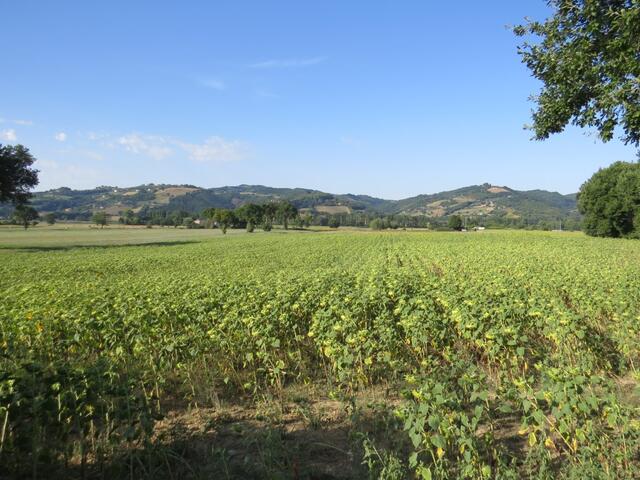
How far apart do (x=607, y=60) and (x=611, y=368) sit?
686 cm

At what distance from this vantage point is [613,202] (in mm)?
60781

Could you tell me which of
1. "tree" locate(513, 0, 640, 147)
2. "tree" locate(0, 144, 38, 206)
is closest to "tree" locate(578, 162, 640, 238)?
"tree" locate(513, 0, 640, 147)

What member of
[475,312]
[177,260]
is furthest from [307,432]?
[177,260]

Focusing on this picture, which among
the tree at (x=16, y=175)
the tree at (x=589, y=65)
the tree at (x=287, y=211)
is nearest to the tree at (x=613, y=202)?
the tree at (x=589, y=65)

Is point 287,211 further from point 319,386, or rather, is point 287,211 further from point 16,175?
point 319,386

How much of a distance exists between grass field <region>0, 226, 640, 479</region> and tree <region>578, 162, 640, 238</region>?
61.4m

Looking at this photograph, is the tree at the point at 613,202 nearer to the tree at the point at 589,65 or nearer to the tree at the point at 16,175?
the tree at the point at 589,65

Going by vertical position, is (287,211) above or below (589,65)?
below

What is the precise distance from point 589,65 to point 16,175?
164ft

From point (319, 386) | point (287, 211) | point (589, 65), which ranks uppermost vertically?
point (589, 65)

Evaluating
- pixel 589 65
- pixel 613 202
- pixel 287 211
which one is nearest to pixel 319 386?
pixel 589 65

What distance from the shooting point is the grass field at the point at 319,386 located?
12.9 ft

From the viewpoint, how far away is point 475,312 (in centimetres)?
713

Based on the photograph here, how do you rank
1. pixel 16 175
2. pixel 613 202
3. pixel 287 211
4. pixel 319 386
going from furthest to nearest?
pixel 287 211 → pixel 613 202 → pixel 16 175 → pixel 319 386
